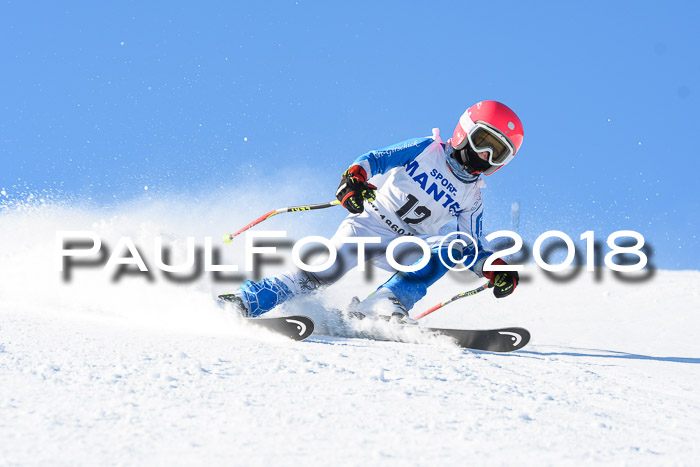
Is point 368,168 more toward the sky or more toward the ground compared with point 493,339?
more toward the sky

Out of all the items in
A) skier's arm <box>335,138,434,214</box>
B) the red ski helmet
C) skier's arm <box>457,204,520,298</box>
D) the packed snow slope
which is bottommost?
the packed snow slope

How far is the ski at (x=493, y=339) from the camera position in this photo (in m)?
3.86

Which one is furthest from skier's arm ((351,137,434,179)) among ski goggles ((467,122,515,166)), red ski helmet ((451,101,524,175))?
ski goggles ((467,122,515,166))

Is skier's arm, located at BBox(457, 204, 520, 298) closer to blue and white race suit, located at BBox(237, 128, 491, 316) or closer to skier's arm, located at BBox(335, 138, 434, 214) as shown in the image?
blue and white race suit, located at BBox(237, 128, 491, 316)

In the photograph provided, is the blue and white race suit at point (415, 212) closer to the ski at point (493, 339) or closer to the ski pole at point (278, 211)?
A: the ski pole at point (278, 211)

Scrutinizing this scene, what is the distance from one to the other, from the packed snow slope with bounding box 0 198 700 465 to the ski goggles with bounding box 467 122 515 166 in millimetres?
1376

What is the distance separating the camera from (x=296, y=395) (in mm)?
2078

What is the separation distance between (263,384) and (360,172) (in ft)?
7.11

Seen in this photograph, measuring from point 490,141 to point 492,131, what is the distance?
8cm

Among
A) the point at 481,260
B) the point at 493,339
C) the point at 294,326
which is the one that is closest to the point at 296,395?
the point at 294,326

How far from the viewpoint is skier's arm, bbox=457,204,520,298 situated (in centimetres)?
434

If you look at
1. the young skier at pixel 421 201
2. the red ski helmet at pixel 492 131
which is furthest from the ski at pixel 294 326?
the red ski helmet at pixel 492 131

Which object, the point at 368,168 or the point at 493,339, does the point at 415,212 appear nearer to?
the point at 368,168

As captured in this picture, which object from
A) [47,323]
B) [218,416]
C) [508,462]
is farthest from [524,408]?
[47,323]
